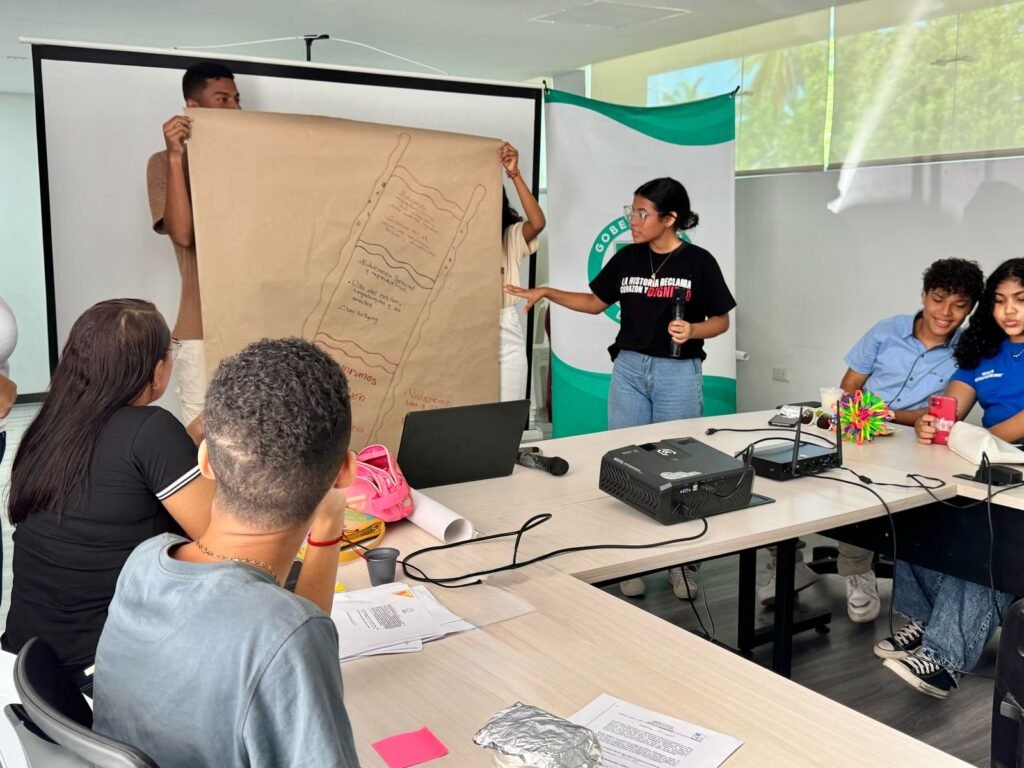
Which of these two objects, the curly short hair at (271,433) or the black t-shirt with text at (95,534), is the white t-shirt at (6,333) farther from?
the curly short hair at (271,433)

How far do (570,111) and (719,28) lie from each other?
1.71 meters

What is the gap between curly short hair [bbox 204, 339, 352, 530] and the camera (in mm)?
1041

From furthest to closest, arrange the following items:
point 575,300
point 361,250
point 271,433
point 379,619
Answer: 1. point 575,300
2. point 361,250
3. point 379,619
4. point 271,433

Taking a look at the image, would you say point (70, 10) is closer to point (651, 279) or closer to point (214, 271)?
point (214, 271)

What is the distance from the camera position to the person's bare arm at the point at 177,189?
3281 mm

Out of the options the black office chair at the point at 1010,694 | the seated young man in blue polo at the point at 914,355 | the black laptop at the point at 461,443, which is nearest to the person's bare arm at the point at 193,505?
the black laptop at the point at 461,443

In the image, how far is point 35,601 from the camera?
1.79 metres

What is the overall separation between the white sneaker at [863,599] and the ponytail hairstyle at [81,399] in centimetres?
272

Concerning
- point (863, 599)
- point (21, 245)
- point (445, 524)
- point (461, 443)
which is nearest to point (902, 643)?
point (863, 599)

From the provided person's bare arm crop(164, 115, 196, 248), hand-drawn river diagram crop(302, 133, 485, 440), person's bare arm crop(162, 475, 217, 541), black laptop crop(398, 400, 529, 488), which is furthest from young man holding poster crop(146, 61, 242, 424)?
person's bare arm crop(162, 475, 217, 541)

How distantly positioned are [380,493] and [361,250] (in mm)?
1784

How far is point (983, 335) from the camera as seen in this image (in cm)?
323

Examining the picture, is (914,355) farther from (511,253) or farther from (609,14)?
(609,14)

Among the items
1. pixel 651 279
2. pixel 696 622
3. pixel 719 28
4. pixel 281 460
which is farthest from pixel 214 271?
pixel 719 28
